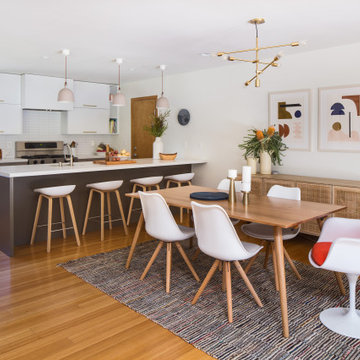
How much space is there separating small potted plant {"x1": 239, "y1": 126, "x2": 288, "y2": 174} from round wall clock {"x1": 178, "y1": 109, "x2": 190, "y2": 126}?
166 centimetres

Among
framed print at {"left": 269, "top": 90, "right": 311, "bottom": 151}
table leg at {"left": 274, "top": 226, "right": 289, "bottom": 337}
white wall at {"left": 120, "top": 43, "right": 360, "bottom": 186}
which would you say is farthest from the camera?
framed print at {"left": 269, "top": 90, "right": 311, "bottom": 151}

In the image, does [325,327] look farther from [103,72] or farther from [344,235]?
[103,72]

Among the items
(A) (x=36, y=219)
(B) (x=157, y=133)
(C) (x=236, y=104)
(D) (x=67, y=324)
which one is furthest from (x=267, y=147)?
(D) (x=67, y=324)

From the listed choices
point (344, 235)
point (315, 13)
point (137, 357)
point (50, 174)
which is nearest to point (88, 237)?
point (50, 174)

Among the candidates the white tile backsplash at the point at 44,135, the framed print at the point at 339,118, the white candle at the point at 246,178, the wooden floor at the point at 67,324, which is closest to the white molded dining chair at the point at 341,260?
the white candle at the point at 246,178

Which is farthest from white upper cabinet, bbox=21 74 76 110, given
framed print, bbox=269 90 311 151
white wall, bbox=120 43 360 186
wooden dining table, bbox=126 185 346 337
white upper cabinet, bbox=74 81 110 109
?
wooden dining table, bbox=126 185 346 337

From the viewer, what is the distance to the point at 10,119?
6727mm

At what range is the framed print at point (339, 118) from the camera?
461cm

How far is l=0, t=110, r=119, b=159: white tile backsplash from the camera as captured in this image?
7082 millimetres

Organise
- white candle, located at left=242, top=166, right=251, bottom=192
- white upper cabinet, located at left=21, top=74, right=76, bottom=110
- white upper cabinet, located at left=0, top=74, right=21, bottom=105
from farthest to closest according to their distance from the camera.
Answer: white upper cabinet, located at left=21, top=74, right=76, bottom=110 < white upper cabinet, located at left=0, top=74, right=21, bottom=105 < white candle, located at left=242, top=166, right=251, bottom=192

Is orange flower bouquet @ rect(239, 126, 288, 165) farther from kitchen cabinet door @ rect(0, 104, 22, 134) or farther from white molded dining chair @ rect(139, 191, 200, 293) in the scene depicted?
kitchen cabinet door @ rect(0, 104, 22, 134)

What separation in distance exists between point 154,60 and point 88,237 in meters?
2.72

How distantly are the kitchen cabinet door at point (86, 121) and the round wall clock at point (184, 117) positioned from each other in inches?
78.7

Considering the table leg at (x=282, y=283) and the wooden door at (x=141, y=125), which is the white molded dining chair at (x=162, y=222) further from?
the wooden door at (x=141, y=125)
